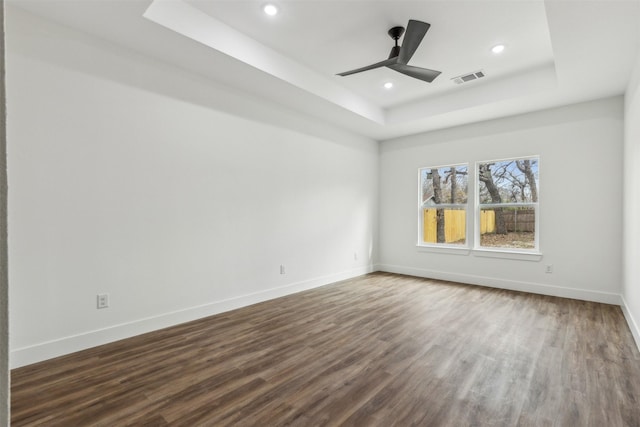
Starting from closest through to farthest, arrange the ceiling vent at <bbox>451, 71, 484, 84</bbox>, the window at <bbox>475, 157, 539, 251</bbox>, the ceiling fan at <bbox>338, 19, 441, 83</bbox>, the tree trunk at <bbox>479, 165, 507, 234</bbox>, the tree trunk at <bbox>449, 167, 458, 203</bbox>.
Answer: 1. the ceiling fan at <bbox>338, 19, 441, 83</bbox>
2. the ceiling vent at <bbox>451, 71, 484, 84</bbox>
3. the window at <bbox>475, 157, 539, 251</bbox>
4. the tree trunk at <bbox>479, 165, 507, 234</bbox>
5. the tree trunk at <bbox>449, 167, 458, 203</bbox>

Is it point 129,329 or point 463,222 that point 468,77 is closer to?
point 463,222

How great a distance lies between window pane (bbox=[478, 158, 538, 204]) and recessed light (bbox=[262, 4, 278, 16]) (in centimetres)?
404

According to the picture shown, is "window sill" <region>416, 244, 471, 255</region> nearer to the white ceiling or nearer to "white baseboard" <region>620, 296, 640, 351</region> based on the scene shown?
"white baseboard" <region>620, 296, 640, 351</region>

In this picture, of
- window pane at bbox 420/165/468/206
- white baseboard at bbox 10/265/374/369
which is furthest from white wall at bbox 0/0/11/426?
window pane at bbox 420/165/468/206

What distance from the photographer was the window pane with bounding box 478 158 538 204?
4.85 m

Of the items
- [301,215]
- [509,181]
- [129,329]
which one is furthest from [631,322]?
[129,329]

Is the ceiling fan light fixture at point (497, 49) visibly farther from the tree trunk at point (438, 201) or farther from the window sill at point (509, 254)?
the window sill at point (509, 254)

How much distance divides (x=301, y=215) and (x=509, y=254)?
3.27m

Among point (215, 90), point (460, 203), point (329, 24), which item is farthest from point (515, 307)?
point (215, 90)

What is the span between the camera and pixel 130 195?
9.97 ft

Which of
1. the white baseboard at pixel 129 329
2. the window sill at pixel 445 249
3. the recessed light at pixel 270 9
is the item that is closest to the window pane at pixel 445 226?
the window sill at pixel 445 249

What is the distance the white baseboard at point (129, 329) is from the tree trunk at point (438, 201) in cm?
281

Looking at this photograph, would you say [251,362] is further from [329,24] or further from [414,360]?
[329,24]

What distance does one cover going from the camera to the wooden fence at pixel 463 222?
16.1 feet
